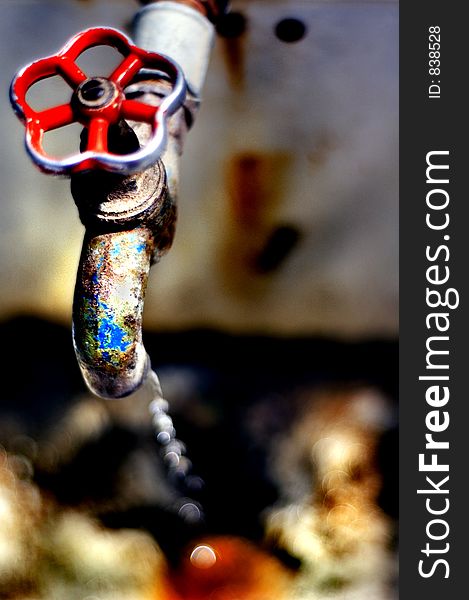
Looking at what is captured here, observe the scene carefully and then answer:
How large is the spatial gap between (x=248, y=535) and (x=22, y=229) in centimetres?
95

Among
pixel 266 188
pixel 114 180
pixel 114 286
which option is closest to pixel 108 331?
pixel 114 286

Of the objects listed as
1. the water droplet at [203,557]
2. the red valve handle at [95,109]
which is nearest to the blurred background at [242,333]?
the water droplet at [203,557]

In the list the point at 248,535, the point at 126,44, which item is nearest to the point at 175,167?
the point at 126,44

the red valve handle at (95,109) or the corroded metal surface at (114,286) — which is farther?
the corroded metal surface at (114,286)

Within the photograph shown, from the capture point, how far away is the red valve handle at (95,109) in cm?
56

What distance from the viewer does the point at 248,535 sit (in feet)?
4.48

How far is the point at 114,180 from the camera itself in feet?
2.20

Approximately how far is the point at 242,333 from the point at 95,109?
1033mm

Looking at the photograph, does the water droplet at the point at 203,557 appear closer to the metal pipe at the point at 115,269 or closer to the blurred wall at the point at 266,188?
the blurred wall at the point at 266,188

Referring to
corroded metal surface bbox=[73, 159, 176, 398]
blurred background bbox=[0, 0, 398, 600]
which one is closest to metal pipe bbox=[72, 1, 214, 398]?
corroded metal surface bbox=[73, 159, 176, 398]

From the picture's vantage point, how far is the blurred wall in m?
1.40

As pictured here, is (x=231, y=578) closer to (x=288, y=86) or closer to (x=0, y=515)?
(x=0, y=515)

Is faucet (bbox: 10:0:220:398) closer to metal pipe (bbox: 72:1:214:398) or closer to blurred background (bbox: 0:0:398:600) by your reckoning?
metal pipe (bbox: 72:1:214:398)

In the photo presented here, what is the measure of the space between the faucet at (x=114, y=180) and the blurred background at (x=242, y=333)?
2.19 feet
